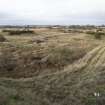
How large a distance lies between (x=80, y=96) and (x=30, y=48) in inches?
573

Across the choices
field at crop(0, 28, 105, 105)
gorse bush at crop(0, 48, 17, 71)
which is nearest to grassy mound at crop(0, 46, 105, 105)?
field at crop(0, 28, 105, 105)

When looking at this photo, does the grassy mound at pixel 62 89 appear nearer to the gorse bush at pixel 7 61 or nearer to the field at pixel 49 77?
the field at pixel 49 77

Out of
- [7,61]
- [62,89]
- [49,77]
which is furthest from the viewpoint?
[7,61]

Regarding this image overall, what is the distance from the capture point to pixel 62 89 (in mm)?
13078

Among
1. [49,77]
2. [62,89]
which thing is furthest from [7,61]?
[62,89]

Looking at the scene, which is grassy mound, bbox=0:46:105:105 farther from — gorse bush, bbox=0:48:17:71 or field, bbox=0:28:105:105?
gorse bush, bbox=0:48:17:71

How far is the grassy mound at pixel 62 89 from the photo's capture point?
1111 centimetres

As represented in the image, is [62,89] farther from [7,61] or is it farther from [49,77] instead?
[7,61]

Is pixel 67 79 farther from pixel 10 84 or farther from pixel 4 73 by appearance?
pixel 4 73

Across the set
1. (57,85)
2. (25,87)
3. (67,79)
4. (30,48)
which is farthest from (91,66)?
(30,48)

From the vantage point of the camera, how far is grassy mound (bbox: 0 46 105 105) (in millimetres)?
11111

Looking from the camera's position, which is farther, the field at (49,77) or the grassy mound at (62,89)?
the field at (49,77)

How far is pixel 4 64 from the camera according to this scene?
20.4m

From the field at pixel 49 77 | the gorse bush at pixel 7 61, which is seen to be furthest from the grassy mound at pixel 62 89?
the gorse bush at pixel 7 61
